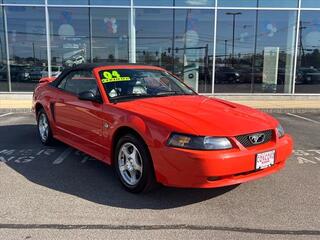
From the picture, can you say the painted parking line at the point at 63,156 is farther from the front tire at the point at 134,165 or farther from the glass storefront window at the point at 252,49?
the glass storefront window at the point at 252,49

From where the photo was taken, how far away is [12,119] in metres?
9.95

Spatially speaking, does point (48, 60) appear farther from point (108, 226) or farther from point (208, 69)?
point (108, 226)

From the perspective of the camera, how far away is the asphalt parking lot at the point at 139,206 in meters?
3.52

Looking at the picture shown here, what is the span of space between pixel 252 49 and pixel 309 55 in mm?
2306

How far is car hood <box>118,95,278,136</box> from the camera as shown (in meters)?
3.95

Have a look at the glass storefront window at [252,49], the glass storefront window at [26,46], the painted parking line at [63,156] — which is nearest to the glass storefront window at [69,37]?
the glass storefront window at [26,46]

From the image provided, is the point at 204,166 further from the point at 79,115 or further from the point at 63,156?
the point at 63,156

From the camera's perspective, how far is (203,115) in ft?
14.0

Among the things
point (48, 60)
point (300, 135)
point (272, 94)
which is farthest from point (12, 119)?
point (272, 94)

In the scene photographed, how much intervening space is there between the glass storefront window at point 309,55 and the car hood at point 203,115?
11.3m

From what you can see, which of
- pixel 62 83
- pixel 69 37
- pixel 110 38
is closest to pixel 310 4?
pixel 110 38

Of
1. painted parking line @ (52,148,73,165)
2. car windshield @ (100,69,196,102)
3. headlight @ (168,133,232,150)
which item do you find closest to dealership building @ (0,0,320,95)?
painted parking line @ (52,148,73,165)

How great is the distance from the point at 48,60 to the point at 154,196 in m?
11.7

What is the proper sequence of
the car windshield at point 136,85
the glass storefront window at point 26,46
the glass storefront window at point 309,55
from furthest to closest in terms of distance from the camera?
1. the glass storefront window at point 309,55
2. the glass storefront window at point 26,46
3. the car windshield at point 136,85
